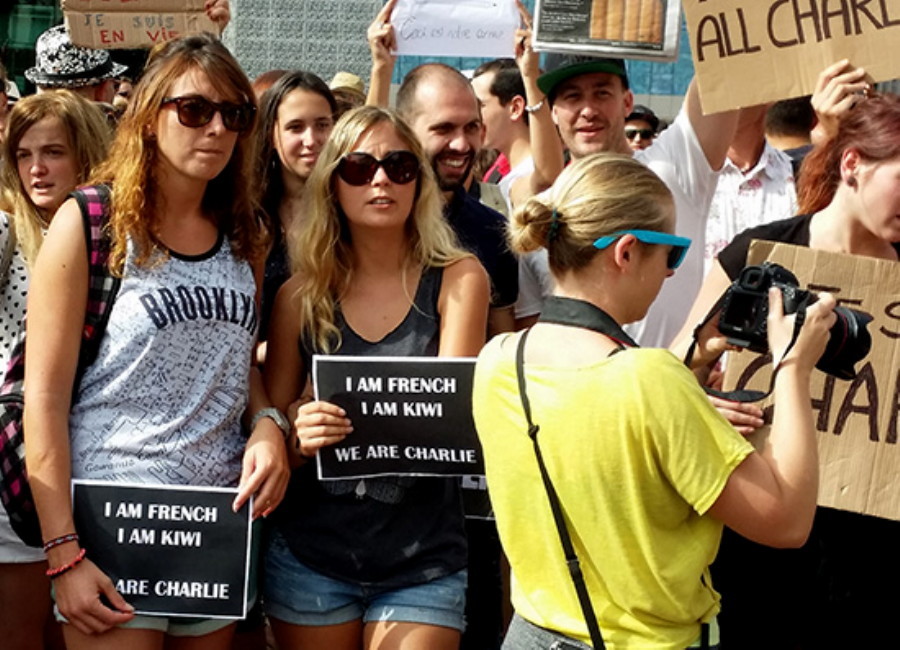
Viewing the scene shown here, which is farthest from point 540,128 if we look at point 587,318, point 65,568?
point 65,568

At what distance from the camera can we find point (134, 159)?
3.21 metres

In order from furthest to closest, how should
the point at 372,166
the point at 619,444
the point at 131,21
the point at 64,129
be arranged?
the point at 131,21 → the point at 64,129 → the point at 372,166 → the point at 619,444

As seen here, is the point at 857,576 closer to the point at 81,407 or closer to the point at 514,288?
the point at 514,288

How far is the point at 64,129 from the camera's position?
13.9ft

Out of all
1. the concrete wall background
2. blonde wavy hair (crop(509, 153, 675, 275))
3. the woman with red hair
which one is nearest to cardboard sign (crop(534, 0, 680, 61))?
the woman with red hair

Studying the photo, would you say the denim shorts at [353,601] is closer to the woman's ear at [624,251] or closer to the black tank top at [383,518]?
the black tank top at [383,518]

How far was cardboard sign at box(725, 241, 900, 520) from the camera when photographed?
320cm

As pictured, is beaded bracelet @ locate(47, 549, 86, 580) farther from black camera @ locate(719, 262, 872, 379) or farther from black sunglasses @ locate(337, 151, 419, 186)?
black camera @ locate(719, 262, 872, 379)

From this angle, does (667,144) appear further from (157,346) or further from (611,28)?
(157,346)

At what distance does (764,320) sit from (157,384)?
1419 millimetres

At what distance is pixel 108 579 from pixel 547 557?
109cm

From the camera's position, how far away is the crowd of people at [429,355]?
2422 mm

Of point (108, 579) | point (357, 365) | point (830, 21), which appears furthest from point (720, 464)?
point (830, 21)

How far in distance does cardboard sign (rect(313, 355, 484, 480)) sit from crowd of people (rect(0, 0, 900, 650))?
2.4 inches
